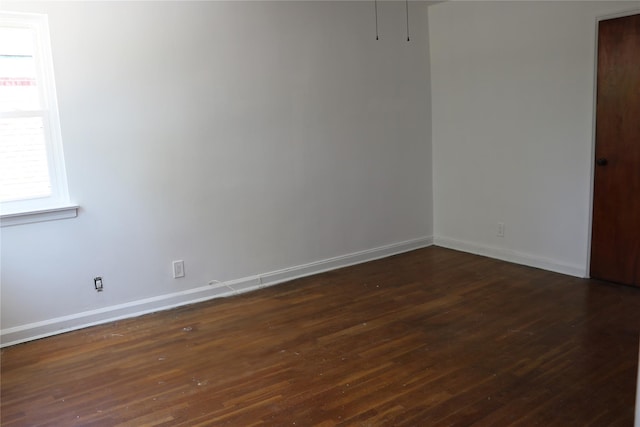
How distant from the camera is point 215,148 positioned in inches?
158

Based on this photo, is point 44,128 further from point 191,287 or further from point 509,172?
point 509,172

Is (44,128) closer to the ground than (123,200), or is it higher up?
higher up

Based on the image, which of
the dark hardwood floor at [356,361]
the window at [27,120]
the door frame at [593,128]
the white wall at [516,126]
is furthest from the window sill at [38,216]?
the door frame at [593,128]

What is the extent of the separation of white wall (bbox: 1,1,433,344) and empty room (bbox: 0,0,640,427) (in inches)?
0.6

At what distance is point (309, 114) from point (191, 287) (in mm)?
1727

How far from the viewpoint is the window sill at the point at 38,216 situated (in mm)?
3279

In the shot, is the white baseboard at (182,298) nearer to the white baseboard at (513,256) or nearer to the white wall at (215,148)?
the white wall at (215,148)

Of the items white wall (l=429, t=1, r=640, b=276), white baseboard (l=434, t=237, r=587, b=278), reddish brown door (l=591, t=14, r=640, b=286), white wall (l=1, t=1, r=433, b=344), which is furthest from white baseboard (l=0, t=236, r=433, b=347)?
reddish brown door (l=591, t=14, r=640, b=286)

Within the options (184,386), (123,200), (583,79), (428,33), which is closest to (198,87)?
(123,200)

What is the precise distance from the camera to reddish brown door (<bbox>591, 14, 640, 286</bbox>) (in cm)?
373

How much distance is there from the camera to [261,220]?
14.1 feet

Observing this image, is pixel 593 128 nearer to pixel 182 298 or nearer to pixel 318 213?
pixel 318 213

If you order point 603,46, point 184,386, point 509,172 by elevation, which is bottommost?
point 184,386

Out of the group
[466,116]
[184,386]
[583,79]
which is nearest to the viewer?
[184,386]
